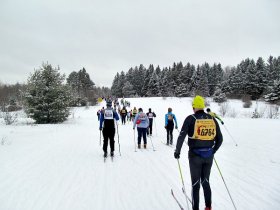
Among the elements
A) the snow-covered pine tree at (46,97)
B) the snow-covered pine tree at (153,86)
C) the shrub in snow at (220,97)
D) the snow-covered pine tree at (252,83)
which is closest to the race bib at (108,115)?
the snow-covered pine tree at (46,97)

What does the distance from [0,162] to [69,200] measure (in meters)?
4.75

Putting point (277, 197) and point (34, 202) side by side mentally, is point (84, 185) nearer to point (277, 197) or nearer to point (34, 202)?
point (34, 202)

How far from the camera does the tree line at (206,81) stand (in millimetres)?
54594

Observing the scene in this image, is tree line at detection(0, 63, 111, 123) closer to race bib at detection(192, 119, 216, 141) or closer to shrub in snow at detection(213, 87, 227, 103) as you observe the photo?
race bib at detection(192, 119, 216, 141)

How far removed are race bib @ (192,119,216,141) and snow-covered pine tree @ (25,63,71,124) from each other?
2191 centimetres

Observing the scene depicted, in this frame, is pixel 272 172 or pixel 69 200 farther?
pixel 272 172

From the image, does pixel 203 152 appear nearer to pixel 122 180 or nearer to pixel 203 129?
pixel 203 129

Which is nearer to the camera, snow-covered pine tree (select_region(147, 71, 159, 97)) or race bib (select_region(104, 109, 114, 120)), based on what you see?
race bib (select_region(104, 109, 114, 120))

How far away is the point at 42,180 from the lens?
676cm

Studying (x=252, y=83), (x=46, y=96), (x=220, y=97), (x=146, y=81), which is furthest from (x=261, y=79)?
(x=46, y=96)

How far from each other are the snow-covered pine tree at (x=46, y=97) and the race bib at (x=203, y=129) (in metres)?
21.9

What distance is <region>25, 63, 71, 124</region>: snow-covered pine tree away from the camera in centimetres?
2370

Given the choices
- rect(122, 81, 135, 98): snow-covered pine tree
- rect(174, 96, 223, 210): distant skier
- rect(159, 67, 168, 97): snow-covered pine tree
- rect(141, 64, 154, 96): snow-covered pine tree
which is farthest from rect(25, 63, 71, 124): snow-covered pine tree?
rect(122, 81, 135, 98): snow-covered pine tree

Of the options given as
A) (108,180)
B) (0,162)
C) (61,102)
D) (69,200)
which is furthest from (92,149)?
(61,102)
